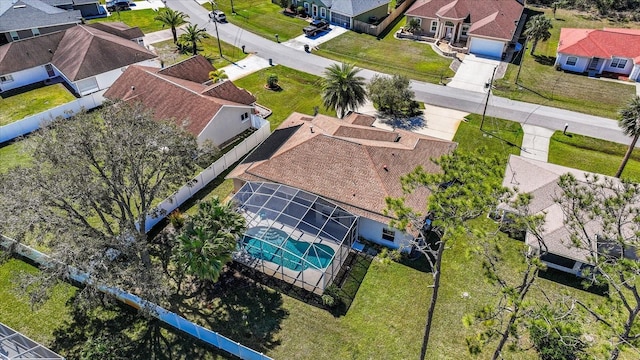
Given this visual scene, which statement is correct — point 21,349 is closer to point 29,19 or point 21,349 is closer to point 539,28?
point 29,19

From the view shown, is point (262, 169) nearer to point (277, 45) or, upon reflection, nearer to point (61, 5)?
point (277, 45)

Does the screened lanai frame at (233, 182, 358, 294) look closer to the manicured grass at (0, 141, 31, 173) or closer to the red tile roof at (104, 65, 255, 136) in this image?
the red tile roof at (104, 65, 255, 136)

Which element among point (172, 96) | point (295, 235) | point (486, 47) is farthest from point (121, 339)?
point (486, 47)

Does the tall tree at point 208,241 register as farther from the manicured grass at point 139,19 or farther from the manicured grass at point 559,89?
the manicured grass at point 139,19

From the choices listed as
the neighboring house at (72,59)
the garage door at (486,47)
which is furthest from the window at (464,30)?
the neighboring house at (72,59)

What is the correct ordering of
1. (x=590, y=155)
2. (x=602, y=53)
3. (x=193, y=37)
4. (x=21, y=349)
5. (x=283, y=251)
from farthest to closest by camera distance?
(x=193, y=37) → (x=602, y=53) → (x=590, y=155) → (x=283, y=251) → (x=21, y=349)
